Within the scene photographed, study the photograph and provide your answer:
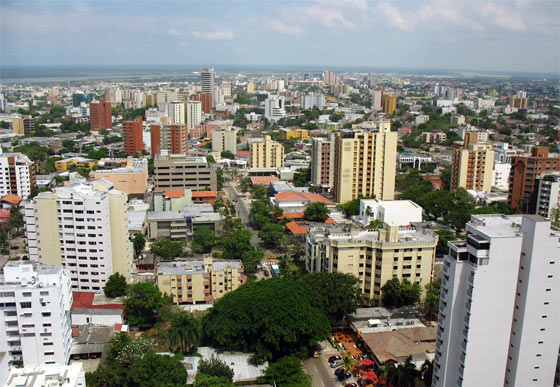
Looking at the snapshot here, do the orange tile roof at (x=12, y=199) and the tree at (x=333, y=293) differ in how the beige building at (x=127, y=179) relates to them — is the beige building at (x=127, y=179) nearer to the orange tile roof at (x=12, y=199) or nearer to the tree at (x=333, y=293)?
the orange tile roof at (x=12, y=199)

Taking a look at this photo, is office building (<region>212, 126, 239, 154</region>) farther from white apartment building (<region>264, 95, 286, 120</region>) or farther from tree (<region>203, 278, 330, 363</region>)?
tree (<region>203, 278, 330, 363</region>)

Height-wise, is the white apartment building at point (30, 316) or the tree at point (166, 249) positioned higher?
the white apartment building at point (30, 316)

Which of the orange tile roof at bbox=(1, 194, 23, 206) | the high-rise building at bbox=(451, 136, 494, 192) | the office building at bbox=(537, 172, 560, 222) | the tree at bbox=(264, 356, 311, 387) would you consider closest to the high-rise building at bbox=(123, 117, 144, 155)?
the orange tile roof at bbox=(1, 194, 23, 206)

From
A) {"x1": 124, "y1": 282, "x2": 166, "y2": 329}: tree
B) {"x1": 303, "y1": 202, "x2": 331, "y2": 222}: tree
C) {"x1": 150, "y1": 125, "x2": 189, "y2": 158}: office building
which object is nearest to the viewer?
{"x1": 124, "y1": 282, "x2": 166, "y2": 329}: tree

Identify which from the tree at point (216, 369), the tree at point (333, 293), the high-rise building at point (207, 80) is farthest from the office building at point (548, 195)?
the high-rise building at point (207, 80)

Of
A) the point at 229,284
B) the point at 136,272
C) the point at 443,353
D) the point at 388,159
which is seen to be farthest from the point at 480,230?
the point at 388,159

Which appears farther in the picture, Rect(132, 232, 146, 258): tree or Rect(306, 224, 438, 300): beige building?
Rect(132, 232, 146, 258): tree
